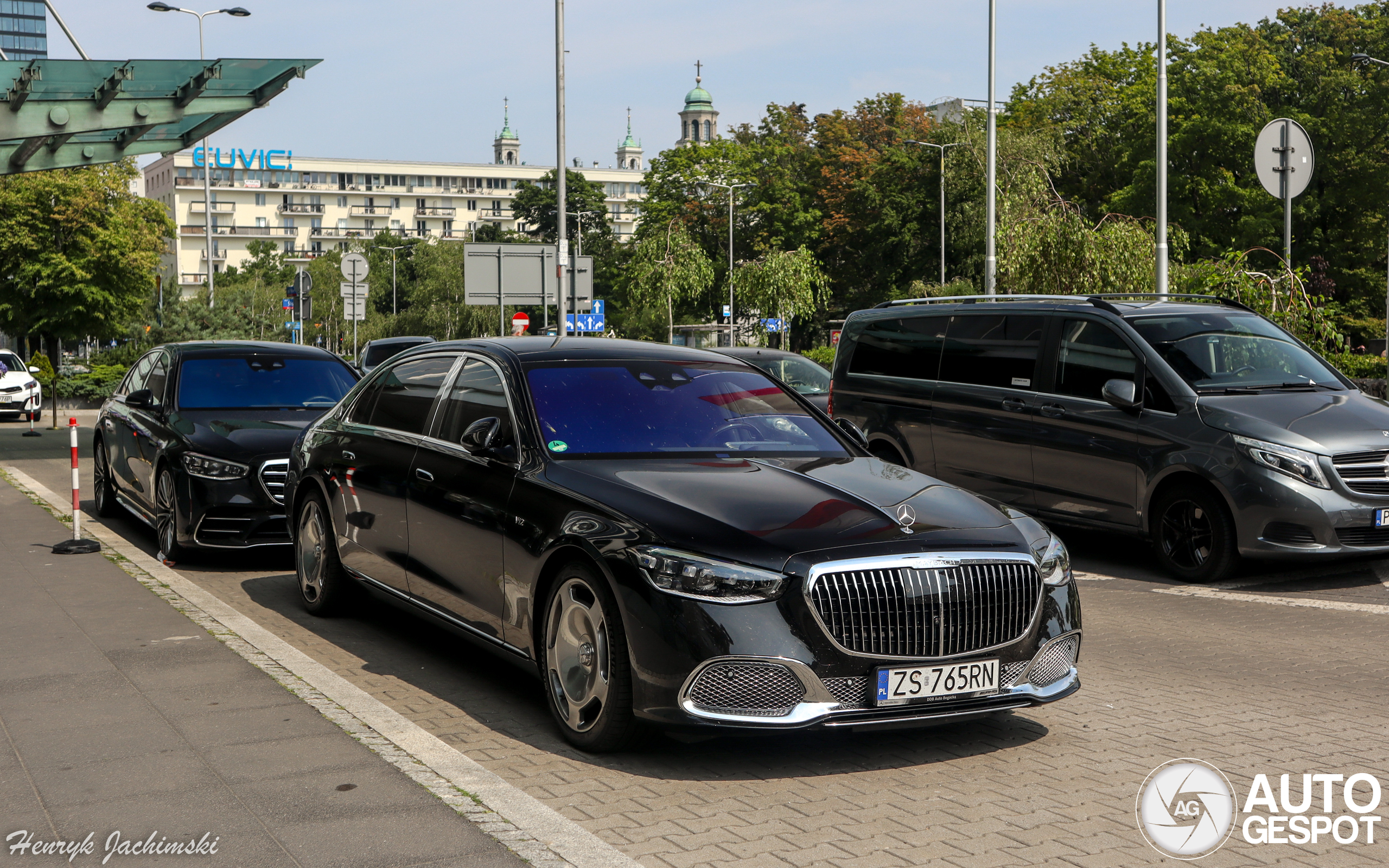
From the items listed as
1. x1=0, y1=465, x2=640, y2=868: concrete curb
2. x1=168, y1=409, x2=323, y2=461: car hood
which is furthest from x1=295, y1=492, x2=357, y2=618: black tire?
x1=168, y1=409, x2=323, y2=461: car hood

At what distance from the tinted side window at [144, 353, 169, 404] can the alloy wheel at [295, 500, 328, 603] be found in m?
3.22

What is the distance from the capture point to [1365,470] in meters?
8.97

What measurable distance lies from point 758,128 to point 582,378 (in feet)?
225

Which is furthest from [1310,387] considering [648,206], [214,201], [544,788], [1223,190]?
[214,201]

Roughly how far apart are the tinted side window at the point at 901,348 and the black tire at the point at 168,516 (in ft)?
19.7

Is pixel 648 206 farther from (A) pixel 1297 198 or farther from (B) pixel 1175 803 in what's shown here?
(B) pixel 1175 803

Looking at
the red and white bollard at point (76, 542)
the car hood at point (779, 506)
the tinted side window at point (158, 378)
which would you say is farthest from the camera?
the tinted side window at point (158, 378)

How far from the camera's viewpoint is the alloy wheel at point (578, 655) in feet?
16.7

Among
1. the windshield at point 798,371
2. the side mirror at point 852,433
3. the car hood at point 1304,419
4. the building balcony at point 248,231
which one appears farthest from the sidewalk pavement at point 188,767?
the building balcony at point 248,231

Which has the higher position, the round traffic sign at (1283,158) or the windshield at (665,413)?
the round traffic sign at (1283,158)

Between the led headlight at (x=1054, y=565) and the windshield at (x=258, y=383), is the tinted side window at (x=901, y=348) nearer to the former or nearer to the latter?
the windshield at (x=258, y=383)

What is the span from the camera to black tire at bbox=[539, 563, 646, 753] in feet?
16.4

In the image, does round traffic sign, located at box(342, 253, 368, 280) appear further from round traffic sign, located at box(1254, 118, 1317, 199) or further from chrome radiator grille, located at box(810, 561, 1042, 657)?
chrome radiator grille, located at box(810, 561, 1042, 657)

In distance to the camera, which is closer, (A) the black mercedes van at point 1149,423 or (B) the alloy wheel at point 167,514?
(A) the black mercedes van at point 1149,423
